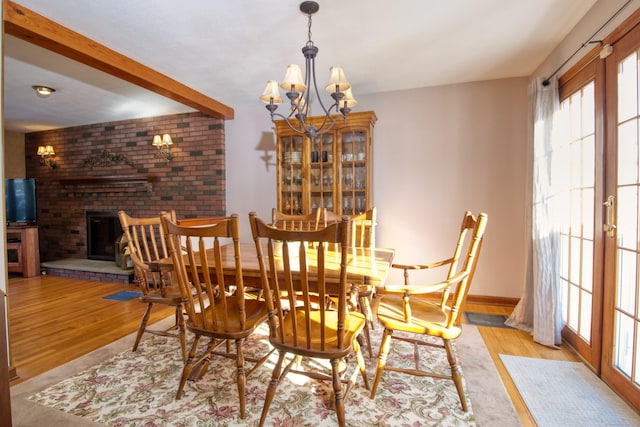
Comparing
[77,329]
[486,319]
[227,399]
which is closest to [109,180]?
[77,329]

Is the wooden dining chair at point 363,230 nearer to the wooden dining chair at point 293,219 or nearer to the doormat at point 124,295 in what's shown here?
the wooden dining chair at point 293,219

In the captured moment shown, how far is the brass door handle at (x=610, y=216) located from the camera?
1.84 metres

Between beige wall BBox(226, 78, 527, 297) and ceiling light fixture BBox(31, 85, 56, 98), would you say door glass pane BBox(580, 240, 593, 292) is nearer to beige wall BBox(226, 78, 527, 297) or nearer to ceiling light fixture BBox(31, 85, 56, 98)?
beige wall BBox(226, 78, 527, 297)

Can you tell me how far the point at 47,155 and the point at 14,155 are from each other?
78 cm

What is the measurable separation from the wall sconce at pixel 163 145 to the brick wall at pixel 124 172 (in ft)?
0.23

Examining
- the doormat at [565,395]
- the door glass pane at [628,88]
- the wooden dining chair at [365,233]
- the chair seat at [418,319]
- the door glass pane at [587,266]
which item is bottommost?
the doormat at [565,395]

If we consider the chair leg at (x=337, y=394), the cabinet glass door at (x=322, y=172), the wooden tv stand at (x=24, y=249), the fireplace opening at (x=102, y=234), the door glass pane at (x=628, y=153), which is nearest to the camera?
the chair leg at (x=337, y=394)

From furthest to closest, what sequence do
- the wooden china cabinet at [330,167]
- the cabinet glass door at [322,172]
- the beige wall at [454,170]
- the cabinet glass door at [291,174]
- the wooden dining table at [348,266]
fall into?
1. the cabinet glass door at [291,174]
2. the cabinet glass door at [322,172]
3. the wooden china cabinet at [330,167]
4. the beige wall at [454,170]
5. the wooden dining table at [348,266]

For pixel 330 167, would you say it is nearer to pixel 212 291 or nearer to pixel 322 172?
pixel 322 172

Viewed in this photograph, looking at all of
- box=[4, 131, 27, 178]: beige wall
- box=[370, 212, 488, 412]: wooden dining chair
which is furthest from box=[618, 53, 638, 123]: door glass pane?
box=[4, 131, 27, 178]: beige wall

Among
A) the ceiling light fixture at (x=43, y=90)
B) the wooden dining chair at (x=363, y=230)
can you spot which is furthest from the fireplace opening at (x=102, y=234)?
the wooden dining chair at (x=363, y=230)

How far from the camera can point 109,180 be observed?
487cm

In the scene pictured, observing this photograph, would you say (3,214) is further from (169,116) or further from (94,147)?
(94,147)

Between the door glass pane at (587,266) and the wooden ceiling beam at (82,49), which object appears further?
the door glass pane at (587,266)
